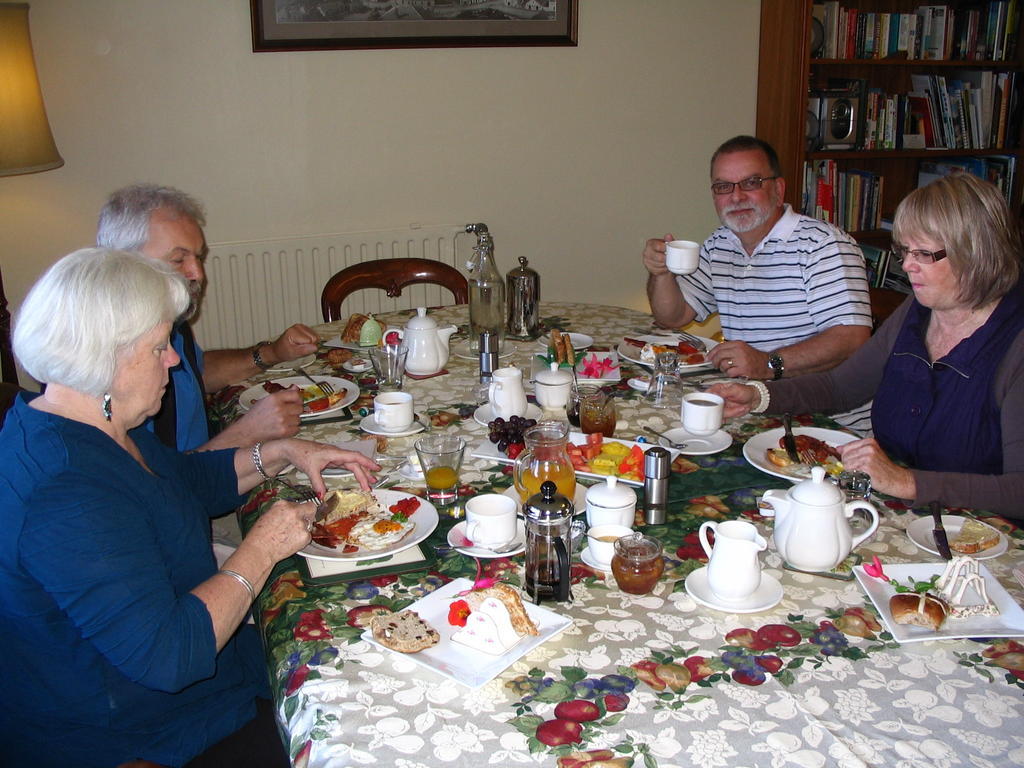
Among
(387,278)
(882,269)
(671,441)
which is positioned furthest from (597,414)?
(882,269)

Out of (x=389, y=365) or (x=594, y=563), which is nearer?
(x=594, y=563)

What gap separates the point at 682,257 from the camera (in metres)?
2.52

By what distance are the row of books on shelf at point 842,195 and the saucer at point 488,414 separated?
2.66 meters

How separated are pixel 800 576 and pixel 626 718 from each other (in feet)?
1.48

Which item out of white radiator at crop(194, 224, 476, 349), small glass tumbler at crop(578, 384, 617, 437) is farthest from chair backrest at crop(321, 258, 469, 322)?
small glass tumbler at crop(578, 384, 617, 437)

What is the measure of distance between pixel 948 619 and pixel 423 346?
4.66ft

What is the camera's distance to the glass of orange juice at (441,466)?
1.74m

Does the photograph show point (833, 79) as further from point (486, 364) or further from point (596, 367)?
point (486, 364)

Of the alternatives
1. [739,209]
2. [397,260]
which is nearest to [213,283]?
[397,260]

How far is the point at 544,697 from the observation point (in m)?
1.20

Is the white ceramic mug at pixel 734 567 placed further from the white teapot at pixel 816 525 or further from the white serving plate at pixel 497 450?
the white serving plate at pixel 497 450

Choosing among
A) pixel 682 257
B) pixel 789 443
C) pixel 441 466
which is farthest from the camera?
pixel 682 257

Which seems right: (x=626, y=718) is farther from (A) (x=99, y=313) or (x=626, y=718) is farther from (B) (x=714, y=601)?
(A) (x=99, y=313)

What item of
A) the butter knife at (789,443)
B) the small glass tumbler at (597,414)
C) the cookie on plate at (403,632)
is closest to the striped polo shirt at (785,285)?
the butter knife at (789,443)
